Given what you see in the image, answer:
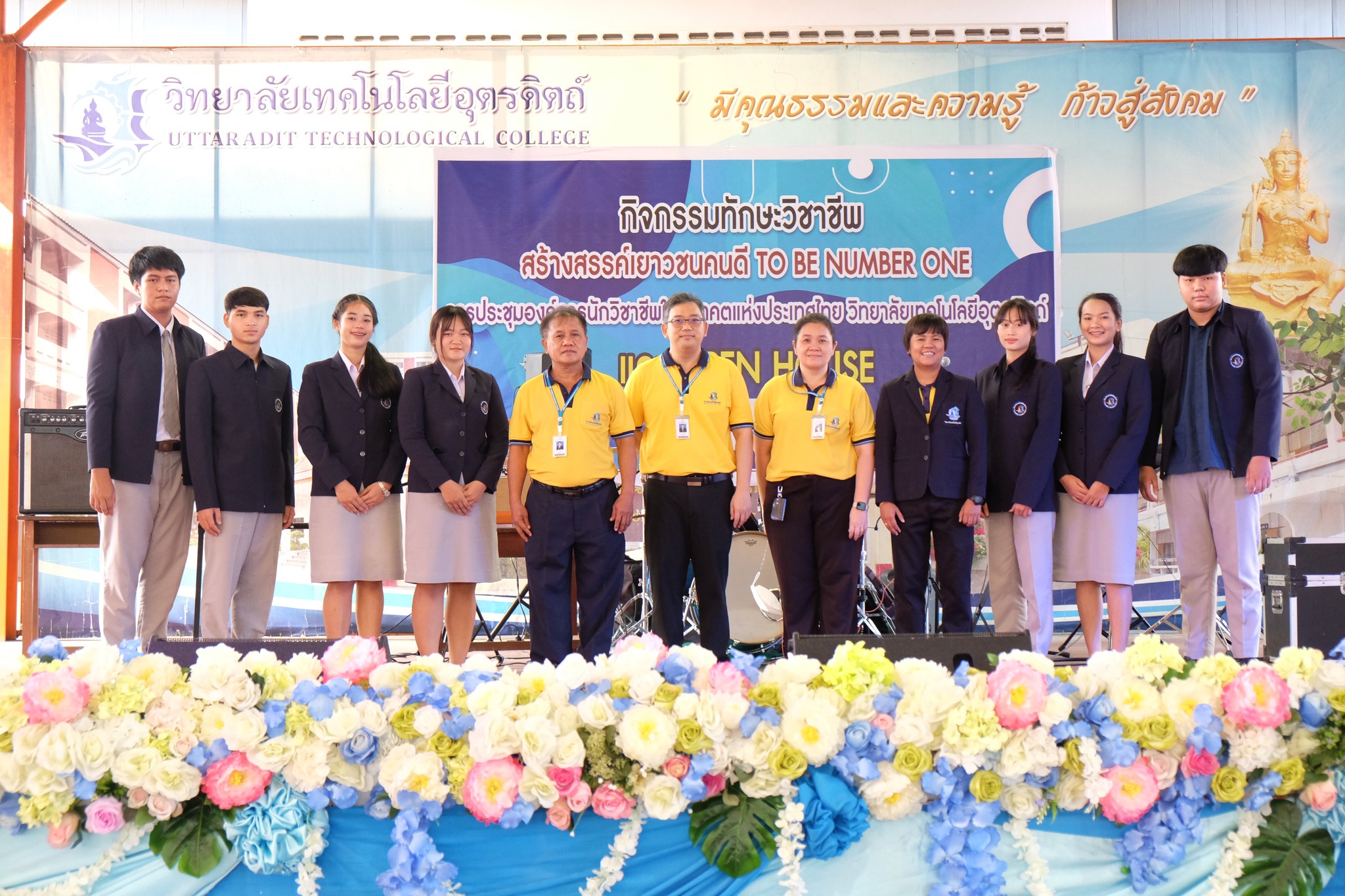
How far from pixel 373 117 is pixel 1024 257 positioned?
3724mm

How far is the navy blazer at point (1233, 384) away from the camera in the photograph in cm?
357

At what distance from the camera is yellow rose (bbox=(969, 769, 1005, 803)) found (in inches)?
57.1

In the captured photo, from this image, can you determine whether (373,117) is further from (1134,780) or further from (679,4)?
(1134,780)

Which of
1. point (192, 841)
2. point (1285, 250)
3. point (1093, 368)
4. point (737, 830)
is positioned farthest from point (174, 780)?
point (1285, 250)

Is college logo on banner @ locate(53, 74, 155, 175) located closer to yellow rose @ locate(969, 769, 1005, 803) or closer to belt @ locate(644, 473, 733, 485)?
belt @ locate(644, 473, 733, 485)

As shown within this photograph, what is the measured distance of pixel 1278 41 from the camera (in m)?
5.66

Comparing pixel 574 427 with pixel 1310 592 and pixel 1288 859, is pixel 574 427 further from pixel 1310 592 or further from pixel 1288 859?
pixel 1310 592

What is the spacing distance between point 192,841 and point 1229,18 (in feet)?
28.4

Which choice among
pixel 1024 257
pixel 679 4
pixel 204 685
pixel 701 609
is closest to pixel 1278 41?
pixel 1024 257

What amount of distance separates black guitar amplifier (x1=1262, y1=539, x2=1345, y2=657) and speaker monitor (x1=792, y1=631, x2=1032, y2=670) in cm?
270

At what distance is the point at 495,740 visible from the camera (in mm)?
1436

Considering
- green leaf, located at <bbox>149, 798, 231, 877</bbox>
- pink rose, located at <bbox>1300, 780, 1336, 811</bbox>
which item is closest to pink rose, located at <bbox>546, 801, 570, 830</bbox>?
green leaf, located at <bbox>149, 798, 231, 877</bbox>

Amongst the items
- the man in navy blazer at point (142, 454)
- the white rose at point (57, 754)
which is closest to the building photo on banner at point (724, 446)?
the white rose at point (57, 754)

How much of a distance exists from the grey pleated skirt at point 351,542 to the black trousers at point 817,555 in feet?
4.77
